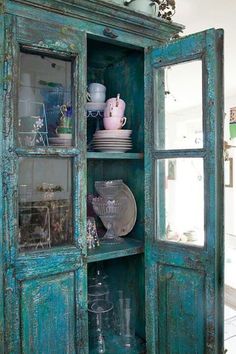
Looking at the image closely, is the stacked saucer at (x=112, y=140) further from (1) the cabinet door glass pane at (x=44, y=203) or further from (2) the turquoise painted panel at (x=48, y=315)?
(2) the turquoise painted panel at (x=48, y=315)

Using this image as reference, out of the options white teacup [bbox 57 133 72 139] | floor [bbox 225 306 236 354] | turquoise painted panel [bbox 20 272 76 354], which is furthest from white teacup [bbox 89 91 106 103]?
floor [bbox 225 306 236 354]

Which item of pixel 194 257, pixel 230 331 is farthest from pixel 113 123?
pixel 230 331

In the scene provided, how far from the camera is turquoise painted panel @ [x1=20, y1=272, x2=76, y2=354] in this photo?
1.14 m

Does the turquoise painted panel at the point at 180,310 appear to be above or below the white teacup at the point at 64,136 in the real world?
below

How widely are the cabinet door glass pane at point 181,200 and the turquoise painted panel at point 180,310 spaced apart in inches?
5.8

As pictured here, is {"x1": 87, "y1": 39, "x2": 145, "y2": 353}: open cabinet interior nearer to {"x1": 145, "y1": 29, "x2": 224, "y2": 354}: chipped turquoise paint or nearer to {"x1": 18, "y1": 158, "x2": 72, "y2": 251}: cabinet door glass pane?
{"x1": 145, "y1": 29, "x2": 224, "y2": 354}: chipped turquoise paint

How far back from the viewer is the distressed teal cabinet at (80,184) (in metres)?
1.11

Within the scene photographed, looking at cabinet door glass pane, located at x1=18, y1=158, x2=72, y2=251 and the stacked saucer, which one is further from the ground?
the stacked saucer

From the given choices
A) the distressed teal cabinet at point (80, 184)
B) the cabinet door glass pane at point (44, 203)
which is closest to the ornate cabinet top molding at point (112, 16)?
the distressed teal cabinet at point (80, 184)

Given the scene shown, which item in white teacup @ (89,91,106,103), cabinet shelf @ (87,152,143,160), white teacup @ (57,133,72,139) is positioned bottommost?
cabinet shelf @ (87,152,143,160)

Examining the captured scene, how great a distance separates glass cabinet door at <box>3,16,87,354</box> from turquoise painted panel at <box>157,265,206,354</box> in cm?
36

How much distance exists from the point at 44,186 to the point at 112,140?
407mm

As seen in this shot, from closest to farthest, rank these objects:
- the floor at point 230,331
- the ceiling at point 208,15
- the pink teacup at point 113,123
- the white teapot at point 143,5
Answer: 1. the white teapot at point 143,5
2. the pink teacup at point 113,123
3. the ceiling at point 208,15
4. the floor at point 230,331

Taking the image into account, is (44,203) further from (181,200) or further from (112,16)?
(112,16)
